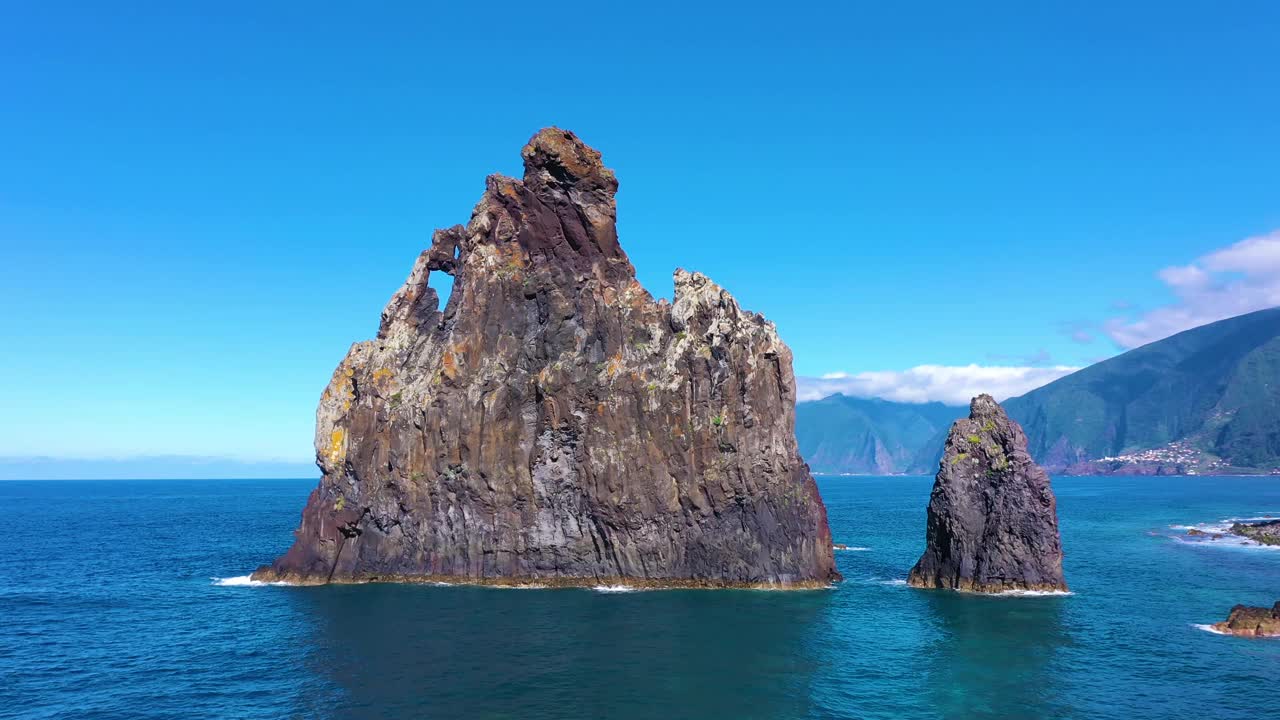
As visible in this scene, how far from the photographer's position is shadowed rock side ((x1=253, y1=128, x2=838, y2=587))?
7594 centimetres

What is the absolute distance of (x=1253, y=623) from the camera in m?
58.8

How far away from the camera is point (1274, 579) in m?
80.4

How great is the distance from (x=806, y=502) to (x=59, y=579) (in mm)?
78247

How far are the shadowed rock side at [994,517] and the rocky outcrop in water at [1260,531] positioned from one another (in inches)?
2370

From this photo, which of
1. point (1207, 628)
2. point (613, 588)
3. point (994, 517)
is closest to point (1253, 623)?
point (1207, 628)

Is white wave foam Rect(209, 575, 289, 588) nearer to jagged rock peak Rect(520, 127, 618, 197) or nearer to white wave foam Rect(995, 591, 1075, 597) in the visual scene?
jagged rock peak Rect(520, 127, 618, 197)

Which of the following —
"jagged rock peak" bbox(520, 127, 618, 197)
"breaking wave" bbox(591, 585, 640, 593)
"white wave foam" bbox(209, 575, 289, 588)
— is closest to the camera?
"breaking wave" bbox(591, 585, 640, 593)

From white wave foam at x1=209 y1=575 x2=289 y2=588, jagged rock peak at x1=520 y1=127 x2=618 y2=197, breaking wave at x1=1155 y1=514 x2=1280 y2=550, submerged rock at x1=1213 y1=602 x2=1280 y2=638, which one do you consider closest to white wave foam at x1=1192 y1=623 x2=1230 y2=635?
submerged rock at x1=1213 y1=602 x2=1280 y2=638

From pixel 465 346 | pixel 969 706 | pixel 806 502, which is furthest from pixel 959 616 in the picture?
pixel 465 346

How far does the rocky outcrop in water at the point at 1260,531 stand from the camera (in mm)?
111494

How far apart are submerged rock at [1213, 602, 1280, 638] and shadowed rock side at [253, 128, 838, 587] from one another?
3098 centimetres

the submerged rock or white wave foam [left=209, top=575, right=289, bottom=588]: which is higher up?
the submerged rock

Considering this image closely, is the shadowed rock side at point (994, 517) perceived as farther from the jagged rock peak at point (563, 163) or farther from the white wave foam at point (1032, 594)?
the jagged rock peak at point (563, 163)

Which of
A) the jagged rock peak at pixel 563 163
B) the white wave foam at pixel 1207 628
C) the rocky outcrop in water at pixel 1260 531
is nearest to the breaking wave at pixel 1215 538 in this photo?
the rocky outcrop in water at pixel 1260 531
